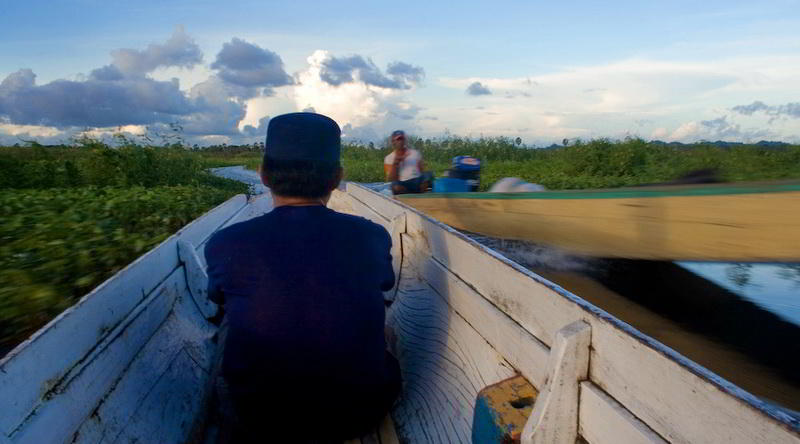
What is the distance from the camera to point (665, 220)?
2990 millimetres

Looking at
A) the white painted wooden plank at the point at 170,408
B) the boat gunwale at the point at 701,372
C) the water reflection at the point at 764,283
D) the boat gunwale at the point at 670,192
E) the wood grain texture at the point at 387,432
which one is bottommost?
the wood grain texture at the point at 387,432

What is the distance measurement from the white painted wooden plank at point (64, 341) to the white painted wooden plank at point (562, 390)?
1.16 m

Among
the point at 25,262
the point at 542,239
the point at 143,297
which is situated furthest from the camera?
the point at 542,239

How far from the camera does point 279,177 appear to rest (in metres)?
1.84

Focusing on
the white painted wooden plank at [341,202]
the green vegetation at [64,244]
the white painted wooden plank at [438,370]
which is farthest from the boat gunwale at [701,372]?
the white painted wooden plank at [341,202]

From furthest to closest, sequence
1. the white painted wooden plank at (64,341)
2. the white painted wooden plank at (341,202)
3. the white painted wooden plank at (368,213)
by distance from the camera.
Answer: the white painted wooden plank at (341,202)
the white painted wooden plank at (368,213)
the white painted wooden plank at (64,341)

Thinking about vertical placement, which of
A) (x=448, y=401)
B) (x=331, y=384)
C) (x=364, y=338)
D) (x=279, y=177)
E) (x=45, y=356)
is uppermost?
(x=279, y=177)

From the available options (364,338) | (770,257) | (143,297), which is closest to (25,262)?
(143,297)

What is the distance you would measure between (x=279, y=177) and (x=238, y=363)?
0.66 m

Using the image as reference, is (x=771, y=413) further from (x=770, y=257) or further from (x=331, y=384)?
(x=770, y=257)

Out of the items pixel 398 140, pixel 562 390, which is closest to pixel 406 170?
pixel 398 140

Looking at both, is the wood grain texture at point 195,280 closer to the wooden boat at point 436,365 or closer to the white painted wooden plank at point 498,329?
the wooden boat at point 436,365

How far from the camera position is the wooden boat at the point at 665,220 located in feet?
8.57

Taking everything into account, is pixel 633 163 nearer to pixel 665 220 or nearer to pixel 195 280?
pixel 665 220
